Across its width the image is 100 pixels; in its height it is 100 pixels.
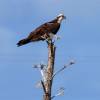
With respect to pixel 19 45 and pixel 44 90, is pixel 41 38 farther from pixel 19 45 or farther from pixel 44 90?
pixel 44 90

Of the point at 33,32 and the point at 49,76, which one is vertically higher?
the point at 33,32

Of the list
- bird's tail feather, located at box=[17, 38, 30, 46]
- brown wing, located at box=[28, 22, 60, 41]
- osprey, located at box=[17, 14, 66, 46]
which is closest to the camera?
bird's tail feather, located at box=[17, 38, 30, 46]

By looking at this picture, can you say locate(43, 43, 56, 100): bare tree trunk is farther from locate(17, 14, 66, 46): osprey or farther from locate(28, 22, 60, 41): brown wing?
locate(28, 22, 60, 41): brown wing

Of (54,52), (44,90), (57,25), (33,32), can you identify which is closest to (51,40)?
(54,52)

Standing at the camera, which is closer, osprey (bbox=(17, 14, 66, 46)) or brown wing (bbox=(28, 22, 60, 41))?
osprey (bbox=(17, 14, 66, 46))

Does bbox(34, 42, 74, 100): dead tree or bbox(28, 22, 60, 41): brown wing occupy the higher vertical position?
bbox(28, 22, 60, 41): brown wing

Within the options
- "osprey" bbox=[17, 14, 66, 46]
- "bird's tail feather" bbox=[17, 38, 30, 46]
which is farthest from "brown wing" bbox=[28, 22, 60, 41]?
"bird's tail feather" bbox=[17, 38, 30, 46]

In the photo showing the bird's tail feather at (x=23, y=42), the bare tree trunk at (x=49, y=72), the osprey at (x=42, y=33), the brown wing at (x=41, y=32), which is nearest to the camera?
the bare tree trunk at (x=49, y=72)

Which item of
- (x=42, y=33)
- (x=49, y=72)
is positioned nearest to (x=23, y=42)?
(x=42, y=33)

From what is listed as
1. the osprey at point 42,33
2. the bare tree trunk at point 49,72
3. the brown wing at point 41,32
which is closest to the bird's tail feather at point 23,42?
the osprey at point 42,33

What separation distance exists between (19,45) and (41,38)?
3.17 feet

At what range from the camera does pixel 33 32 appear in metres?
18.4

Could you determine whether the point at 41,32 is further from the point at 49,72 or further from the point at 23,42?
the point at 49,72

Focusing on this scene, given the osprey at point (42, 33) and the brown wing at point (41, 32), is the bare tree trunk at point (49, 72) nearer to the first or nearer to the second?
the osprey at point (42, 33)
